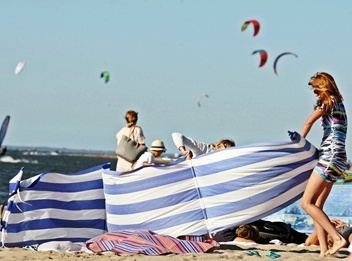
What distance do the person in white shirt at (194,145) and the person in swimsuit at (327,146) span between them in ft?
4.02

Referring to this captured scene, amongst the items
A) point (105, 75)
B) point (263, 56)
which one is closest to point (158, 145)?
point (263, 56)

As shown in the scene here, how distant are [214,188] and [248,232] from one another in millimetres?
1095

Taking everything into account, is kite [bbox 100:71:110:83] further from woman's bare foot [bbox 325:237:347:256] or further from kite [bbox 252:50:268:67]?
woman's bare foot [bbox 325:237:347:256]

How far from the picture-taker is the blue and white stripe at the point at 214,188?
29.2ft

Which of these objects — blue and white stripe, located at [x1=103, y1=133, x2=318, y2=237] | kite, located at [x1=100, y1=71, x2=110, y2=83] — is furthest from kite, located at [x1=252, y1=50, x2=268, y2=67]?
blue and white stripe, located at [x1=103, y1=133, x2=318, y2=237]

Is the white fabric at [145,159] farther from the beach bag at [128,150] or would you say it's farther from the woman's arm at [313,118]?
the woman's arm at [313,118]

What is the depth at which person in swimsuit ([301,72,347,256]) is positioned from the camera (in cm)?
→ 845

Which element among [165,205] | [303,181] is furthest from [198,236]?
[303,181]

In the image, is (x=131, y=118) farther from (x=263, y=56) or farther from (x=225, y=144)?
(x=263, y=56)

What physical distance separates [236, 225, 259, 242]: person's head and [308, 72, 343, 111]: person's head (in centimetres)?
195

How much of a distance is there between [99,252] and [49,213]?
3.11ft

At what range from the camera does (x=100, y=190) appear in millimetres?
9812

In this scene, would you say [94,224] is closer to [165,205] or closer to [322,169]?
[165,205]

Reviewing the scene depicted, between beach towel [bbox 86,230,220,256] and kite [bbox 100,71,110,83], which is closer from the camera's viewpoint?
beach towel [bbox 86,230,220,256]
